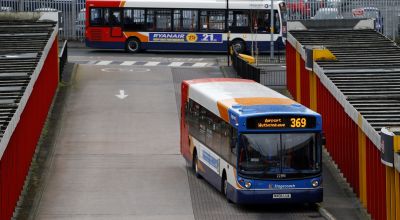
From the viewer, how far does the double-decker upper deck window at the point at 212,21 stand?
57.9 metres

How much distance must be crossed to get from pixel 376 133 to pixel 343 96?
4543 mm

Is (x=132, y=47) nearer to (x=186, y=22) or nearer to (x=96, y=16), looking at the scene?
(x=96, y=16)

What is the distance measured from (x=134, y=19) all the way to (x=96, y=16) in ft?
6.09

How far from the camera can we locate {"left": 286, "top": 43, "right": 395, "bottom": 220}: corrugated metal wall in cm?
2491

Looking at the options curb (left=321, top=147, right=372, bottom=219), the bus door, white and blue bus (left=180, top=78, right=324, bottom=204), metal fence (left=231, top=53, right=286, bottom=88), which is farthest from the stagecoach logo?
white and blue bus (left=180, top=78, right=324, bottom=204)

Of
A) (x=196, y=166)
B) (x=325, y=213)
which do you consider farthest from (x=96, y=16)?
(x=325, y=213)

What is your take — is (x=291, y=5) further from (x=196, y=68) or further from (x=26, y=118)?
(x=26, y=118)

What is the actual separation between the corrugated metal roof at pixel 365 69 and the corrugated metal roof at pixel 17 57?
7.97m

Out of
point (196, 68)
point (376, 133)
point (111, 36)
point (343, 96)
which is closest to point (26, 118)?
point (343, 96)

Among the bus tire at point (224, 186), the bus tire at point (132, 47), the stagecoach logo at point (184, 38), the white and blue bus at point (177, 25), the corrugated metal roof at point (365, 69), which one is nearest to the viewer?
the corrugated metal roof at point (365, 69)

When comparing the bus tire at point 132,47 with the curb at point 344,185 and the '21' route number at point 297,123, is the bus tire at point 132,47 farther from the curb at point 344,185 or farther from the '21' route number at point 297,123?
the '21' route number at point 297,123

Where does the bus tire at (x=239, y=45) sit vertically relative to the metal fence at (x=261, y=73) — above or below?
above

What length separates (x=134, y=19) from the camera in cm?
5822

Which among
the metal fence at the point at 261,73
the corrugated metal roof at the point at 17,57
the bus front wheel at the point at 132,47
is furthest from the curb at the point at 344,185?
the bus front wheel at the point at 132,47
